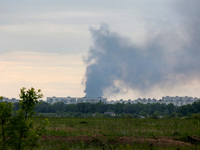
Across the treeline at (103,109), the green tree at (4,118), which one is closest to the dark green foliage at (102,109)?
the treeline at (103,109)

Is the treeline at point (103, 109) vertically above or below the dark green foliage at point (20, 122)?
above

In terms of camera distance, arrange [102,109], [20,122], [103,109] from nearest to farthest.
→ 1. [20,122]
2. [102,109]
3. [103,109]

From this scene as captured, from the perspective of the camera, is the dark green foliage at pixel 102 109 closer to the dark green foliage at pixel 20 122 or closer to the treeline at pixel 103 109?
the treeline at pixel 103 109

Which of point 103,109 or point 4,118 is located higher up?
point 103,109

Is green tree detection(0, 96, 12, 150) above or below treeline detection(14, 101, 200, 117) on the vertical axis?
below

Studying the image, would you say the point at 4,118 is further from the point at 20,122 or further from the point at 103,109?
the point at 103,109

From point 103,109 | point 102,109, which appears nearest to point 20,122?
point 102,109

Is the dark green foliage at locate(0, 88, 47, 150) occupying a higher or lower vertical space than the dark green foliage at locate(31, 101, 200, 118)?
lower

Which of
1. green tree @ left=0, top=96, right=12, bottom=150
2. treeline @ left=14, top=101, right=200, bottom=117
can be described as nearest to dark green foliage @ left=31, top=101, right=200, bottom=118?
treeline @ left=14, top=101, right=200, bottom=117

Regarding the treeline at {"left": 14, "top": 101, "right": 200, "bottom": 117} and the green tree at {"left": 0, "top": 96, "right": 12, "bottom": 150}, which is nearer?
the green tree at {"left": 0, "top": 96, "right": 12, "bottom": 150}

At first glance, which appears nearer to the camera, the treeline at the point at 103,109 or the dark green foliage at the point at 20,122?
the dark green foliage at the point at 20,122

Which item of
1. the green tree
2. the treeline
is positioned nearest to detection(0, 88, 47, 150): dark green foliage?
the green tree

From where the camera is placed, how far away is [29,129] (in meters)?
15.0

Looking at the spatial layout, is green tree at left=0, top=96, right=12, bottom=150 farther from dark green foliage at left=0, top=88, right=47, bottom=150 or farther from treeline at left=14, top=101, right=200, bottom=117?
treeline at left=14, top=101, right=200, bottom=117
